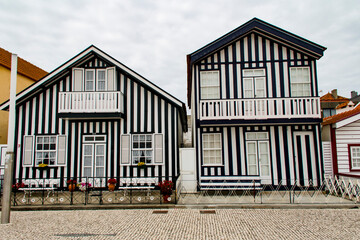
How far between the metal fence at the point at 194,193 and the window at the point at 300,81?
4326 mm

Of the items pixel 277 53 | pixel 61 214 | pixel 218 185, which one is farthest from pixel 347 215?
pixel 61 214

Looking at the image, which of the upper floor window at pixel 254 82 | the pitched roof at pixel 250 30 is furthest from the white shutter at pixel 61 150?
the upper floor window at pixel 254 82

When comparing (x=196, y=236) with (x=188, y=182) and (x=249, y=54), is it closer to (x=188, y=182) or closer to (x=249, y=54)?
(x=188, y=182)

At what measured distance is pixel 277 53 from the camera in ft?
44.2

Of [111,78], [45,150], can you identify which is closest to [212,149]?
[111,78]

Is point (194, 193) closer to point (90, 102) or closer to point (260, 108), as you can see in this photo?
point (260, 108)

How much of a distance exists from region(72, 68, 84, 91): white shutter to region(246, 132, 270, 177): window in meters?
9.13

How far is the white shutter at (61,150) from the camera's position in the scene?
13.4 meters

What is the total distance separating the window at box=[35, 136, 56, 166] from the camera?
13594mm

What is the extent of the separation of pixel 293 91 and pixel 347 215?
6485 mm

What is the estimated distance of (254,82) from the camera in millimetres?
13398

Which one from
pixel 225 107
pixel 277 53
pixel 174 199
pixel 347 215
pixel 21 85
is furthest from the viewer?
pixel 21 85

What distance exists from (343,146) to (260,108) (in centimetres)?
448

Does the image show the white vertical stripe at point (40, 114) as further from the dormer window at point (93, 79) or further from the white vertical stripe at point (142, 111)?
the white vertical stripe at point (142, 111)
